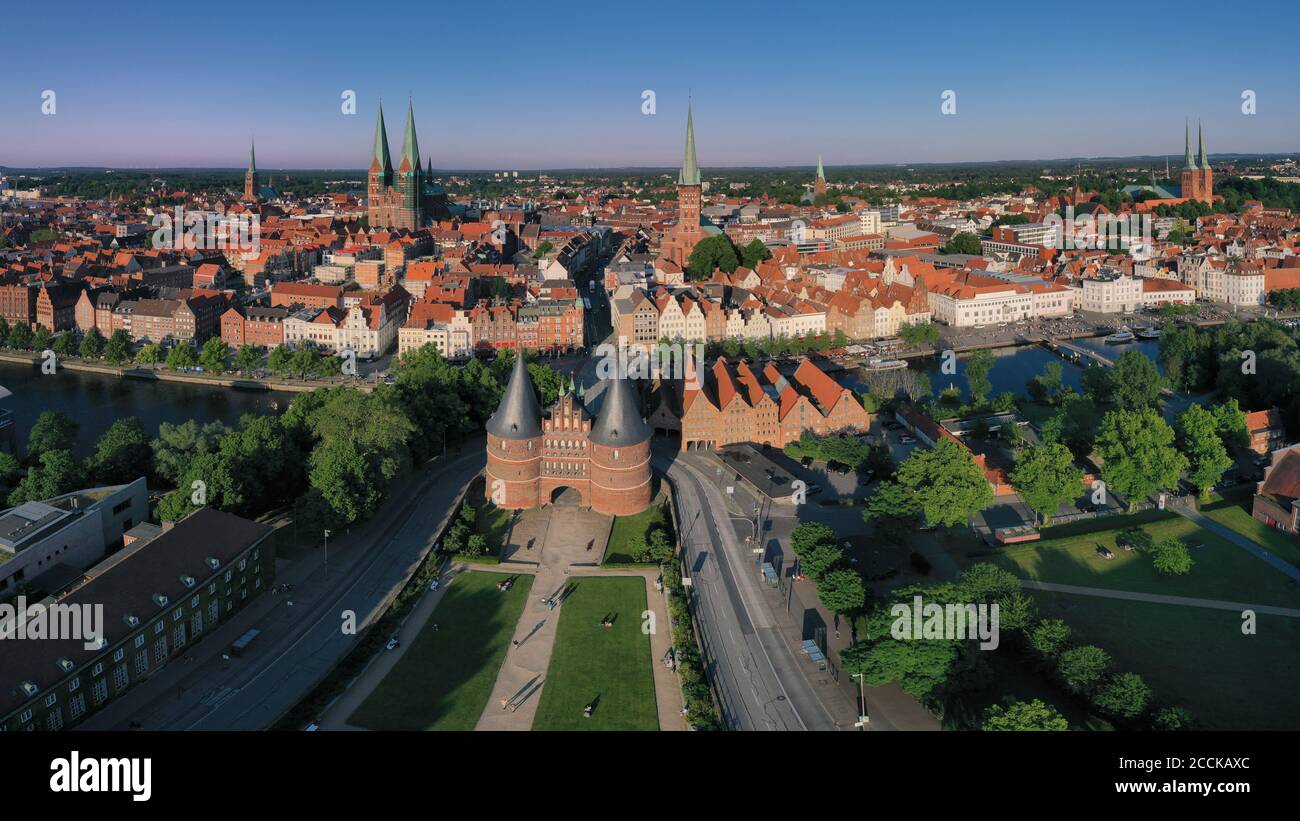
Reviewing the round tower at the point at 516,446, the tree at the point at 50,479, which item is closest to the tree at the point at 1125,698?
the round tower at the point at 516,446

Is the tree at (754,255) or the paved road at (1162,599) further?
the tree at (754,255)

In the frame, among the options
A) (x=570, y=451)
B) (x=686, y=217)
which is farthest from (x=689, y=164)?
(x=570, y=451)

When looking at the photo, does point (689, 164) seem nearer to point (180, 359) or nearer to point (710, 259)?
point (710, 259)

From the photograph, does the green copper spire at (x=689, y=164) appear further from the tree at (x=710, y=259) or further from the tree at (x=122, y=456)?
the tree at (x=122, y=456)

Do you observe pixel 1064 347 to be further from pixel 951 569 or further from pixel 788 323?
pixel 951 569

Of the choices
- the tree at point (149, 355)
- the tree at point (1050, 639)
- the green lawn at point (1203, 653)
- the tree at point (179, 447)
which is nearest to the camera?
the green lawn at point (1203, 653)

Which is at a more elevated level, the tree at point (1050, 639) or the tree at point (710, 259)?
the tree at point (710, 259)

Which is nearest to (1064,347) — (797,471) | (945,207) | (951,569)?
(797,471)
